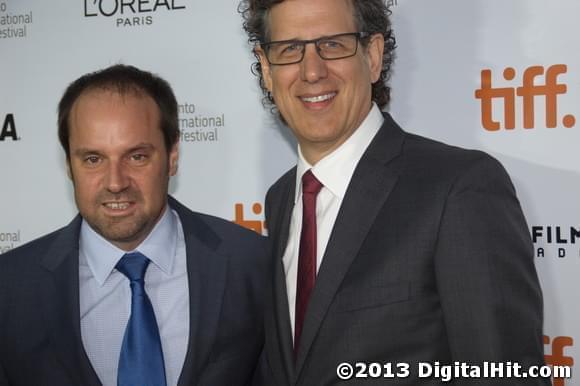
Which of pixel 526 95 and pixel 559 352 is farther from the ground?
pixel 526 95

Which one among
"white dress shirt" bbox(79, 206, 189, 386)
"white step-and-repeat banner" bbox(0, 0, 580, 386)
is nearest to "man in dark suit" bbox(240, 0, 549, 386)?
"white dress shirt" bbox(79, 206, 189, 386)

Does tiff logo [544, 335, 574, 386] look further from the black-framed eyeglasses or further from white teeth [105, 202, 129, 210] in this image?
white teeth [105, 202, 129, 210]

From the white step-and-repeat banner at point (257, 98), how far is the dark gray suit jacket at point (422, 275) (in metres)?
0.77

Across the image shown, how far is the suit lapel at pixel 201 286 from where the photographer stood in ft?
5.77

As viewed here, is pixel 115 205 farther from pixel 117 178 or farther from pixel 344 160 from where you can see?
pixel 344 160

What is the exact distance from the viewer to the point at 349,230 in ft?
5.37

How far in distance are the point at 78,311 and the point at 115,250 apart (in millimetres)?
196

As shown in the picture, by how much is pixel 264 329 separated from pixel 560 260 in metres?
1.06

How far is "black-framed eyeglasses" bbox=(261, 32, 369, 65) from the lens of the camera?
176cm

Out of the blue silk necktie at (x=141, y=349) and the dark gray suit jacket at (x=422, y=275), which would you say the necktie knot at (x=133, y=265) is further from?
the dark gray suit jacket at (x=422, y=275)

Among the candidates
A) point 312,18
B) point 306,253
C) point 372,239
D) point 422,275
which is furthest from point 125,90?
point 422,275

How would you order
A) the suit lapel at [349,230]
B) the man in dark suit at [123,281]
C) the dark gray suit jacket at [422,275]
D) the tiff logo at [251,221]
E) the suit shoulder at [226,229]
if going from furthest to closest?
the tiff logo at [251,221], the suit shoulder at [226,229], the man in dark suit at [123,281], the suit lapel at [349,230], the dark gray suit jacket at [422,275]

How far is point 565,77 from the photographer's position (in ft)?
7.39

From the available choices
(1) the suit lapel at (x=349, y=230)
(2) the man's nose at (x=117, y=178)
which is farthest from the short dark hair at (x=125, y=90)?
(1) the suit lapel at (x=349, y=230)
